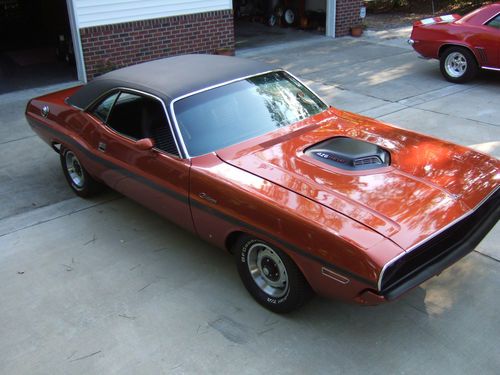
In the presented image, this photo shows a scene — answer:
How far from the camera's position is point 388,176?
142 inches

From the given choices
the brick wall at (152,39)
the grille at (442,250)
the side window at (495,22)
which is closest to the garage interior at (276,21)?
the brick wall at (152,39)

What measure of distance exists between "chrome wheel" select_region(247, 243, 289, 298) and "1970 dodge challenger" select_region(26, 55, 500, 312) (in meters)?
0.01

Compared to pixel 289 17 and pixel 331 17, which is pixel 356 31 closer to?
pixel 331 17

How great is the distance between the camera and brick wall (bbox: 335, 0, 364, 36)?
1330 centimetres

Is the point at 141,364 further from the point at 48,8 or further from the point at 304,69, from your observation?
the point at 48,8

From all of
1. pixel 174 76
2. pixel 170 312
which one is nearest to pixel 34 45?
pixel 174 76

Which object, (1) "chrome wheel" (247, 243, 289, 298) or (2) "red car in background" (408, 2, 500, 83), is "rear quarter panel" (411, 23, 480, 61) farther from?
(1) "chrome wheel" (247, 243, 289, 298)

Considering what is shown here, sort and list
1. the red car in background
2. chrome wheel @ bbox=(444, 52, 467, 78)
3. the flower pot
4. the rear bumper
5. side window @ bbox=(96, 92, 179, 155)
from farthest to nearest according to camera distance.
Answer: the flower pot, chrome wheel @ bbox=(444, 52, 467, 78), the red car in background, side window @ bbox=(96, 92, 179, 155), the rear bumper

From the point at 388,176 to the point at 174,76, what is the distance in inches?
81.3

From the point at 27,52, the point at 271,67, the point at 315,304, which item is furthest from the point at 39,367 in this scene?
the point at 27,52

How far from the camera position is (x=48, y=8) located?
1301 centimetres

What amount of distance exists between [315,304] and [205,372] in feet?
3.19

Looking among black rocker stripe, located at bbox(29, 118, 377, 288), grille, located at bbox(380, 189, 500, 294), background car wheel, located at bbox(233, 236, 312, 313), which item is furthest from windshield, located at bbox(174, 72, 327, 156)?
grille, located at bbox(380, 189, 500, 294)

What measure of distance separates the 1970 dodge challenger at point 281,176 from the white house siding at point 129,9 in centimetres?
482
